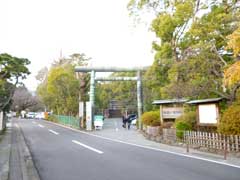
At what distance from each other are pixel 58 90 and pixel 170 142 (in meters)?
27.2

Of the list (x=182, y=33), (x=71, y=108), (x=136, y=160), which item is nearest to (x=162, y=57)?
(x=182, y=33)

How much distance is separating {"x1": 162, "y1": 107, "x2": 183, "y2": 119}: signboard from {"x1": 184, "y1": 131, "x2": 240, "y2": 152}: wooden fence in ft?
16.8

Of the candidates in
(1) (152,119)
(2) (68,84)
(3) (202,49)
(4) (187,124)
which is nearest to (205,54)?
(3) (202,49)

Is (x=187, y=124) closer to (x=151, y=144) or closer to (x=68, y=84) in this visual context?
Answer: (x=151, y=144)

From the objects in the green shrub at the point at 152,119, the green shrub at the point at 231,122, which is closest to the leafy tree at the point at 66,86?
the green shrub at the point at 152,119

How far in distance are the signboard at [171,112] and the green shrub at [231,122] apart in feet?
25.2

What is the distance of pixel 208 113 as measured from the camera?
45.7 feet

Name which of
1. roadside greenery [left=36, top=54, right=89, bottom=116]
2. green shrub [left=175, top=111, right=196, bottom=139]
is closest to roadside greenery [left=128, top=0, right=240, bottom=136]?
green shrub [left=175, top=111, right=196, bottom=139]

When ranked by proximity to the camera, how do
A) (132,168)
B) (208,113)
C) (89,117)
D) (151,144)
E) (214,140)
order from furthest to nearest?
(89,117), (151,144), (208,113), (214,140), (132,168)

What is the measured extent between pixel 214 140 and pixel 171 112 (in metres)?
7.88

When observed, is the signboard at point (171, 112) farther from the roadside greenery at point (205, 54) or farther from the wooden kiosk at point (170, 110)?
the roadside greenery at point (205, 54)

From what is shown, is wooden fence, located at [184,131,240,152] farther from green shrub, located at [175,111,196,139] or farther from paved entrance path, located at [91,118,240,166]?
green shrub, located at [175,111,196,139]

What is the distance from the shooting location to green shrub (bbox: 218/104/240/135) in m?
11.4

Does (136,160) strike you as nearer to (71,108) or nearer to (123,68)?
(123,68)
